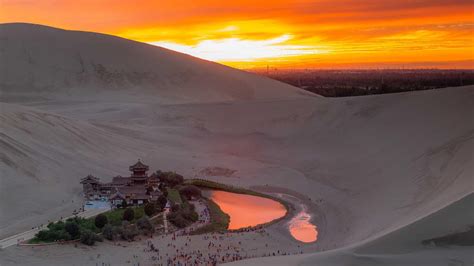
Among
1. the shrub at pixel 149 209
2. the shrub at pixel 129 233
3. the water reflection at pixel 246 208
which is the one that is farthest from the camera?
the water reflection at pixel 246 208

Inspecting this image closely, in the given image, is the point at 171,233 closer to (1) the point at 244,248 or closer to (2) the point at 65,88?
(1) the point at 244,248

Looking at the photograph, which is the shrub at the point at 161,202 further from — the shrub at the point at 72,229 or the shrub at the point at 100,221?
the shrub at the point at 72,229

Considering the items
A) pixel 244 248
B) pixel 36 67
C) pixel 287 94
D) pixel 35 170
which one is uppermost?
pixel 36 67

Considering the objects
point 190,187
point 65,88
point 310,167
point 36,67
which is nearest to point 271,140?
point 310,167

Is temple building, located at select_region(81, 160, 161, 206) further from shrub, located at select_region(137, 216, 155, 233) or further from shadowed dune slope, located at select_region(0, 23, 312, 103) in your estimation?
shadowed dune slope, located at select_region(0, 23, 312, 103)

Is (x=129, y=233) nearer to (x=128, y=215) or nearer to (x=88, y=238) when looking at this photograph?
(x=88, y=238)

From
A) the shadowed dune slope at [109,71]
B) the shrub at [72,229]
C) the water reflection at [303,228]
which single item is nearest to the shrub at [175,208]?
the water reflection at [303,228]
